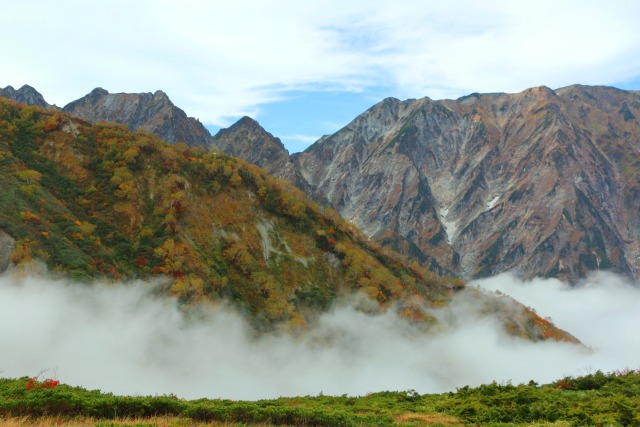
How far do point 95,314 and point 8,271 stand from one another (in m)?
14.6

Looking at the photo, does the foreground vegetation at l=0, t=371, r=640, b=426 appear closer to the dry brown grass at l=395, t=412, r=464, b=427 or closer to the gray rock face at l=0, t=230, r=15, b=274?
the dry brown grass at l=395, t=412, r=464, b=427

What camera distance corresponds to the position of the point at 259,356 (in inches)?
3590

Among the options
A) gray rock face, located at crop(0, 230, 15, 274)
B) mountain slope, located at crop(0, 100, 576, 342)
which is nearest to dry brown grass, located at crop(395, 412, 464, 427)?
mountain slope, located at crop(0, 100, 576, 342)

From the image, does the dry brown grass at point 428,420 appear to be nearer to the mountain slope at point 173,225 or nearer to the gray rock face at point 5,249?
the mountain slope at point 173,225

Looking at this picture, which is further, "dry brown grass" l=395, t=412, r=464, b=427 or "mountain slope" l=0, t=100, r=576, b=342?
"mountain slope" l=0, t=100, r=576, b=342

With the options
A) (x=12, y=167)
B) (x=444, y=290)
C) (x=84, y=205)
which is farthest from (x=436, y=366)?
(x=12, y=167)

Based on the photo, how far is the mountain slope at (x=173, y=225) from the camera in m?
79.3

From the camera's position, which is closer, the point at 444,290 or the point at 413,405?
the point at 413,405

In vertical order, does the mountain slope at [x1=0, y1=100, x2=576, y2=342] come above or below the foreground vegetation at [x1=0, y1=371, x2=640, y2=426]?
above

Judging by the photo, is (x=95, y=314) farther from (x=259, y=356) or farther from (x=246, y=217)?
(x=246, y=217)

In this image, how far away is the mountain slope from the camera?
79312 mm

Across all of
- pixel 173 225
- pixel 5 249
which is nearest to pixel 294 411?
pixel 5 249

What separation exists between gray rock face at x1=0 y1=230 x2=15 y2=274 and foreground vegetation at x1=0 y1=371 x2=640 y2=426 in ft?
171

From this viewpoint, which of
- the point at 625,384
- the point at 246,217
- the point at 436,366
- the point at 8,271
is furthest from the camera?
the point at 436,366
